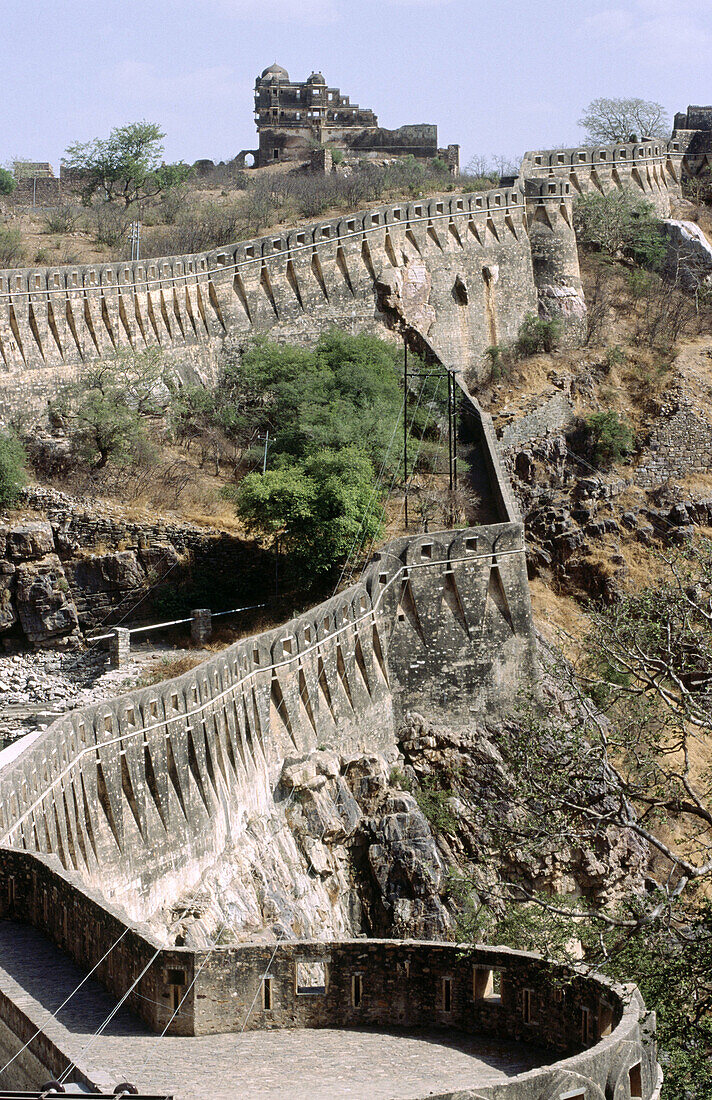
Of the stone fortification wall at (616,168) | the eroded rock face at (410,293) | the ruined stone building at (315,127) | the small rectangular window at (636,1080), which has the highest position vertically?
the ruined stone building at (315,127)

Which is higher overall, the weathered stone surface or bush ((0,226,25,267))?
bush ((0,226,25,267))

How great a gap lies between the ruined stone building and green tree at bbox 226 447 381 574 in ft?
143

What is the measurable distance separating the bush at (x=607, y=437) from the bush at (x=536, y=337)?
3.22m

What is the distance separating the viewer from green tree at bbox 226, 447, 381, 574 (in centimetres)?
3459

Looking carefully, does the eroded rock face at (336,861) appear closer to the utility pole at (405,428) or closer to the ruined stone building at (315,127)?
the utility pole at (405,428)

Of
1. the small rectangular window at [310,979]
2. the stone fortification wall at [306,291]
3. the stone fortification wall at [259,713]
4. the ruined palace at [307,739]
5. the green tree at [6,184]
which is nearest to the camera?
the ruined palace at [307,739]

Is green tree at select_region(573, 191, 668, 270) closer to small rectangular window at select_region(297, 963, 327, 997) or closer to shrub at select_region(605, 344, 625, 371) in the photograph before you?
shrub at select_region(605, 344, 625, 371)

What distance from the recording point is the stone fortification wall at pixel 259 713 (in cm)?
2228

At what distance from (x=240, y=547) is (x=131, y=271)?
8.38 meters

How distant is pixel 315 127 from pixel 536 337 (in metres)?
34.8

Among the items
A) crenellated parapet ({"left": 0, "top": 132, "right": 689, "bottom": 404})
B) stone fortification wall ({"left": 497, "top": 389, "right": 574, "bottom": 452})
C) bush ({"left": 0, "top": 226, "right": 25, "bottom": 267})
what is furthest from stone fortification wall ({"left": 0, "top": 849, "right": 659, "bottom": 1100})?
bush ({"left": 0, "top": 226, "right": 25, "bottom": 267})

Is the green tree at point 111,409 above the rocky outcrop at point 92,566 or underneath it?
above

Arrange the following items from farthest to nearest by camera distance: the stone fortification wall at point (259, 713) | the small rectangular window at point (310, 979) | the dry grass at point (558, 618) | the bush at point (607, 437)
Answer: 1. the bush at point (607, 437)
2. the dry grass at point (558, 618)
3. the stone fortification wall at point (259, 713)
4. the small rectangular window at point (310, 979)

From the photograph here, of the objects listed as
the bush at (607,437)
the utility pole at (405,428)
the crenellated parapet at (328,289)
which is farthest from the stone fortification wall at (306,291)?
the bush at (607,437)
